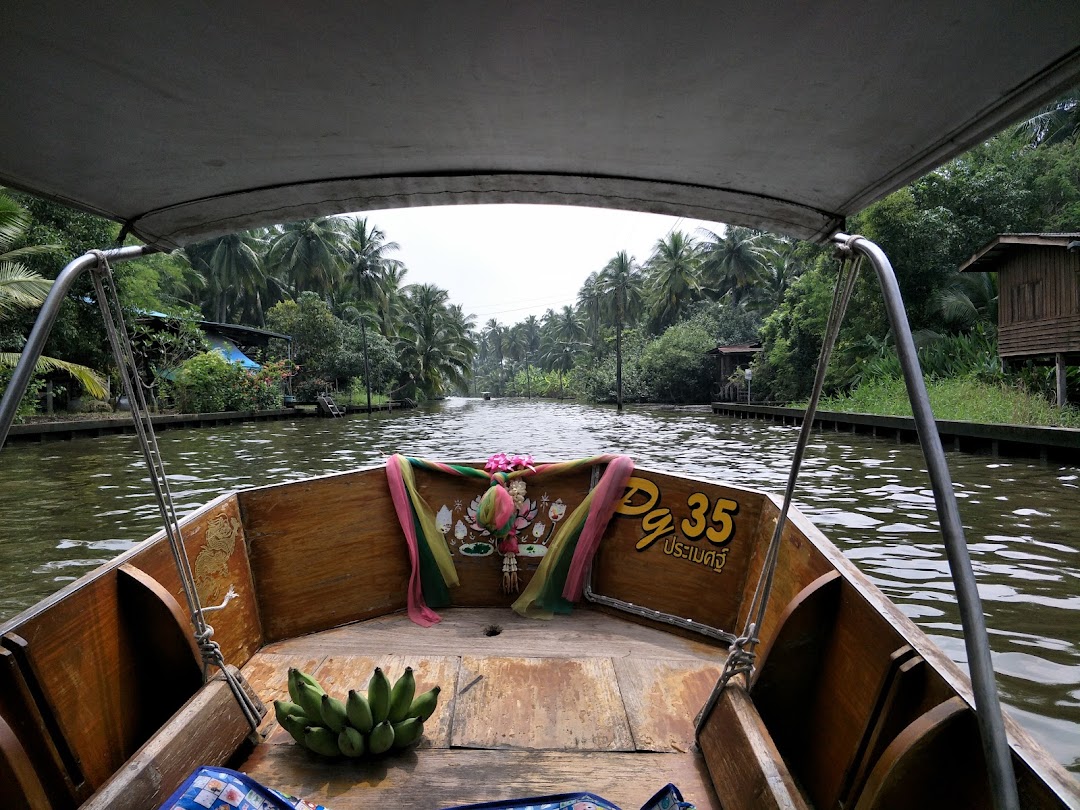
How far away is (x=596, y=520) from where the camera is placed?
3.40m

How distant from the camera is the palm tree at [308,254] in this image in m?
38.8

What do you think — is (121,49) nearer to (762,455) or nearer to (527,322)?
(762,455)

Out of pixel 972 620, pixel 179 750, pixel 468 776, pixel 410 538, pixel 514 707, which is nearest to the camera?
pixel 972 620

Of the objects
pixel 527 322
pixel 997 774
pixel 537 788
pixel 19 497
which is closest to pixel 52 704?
pixel 537 788

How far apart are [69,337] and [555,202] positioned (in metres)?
19.7

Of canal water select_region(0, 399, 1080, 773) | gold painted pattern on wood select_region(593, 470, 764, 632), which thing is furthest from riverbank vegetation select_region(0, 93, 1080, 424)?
gold painted pattern on wood select_region(593, 470, 764, 632)

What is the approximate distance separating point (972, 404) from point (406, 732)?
15295 mm

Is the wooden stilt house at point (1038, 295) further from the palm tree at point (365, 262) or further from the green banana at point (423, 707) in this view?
the palm tree at point (365, 262)

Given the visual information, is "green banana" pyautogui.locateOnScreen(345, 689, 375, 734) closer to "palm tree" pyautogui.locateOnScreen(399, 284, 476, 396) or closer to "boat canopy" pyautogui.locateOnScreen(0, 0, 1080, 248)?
"boat canopy" pyautogui.locateOnScreen(0, 0, 1080, 248)

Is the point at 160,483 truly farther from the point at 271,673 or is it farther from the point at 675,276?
the point at 675,276

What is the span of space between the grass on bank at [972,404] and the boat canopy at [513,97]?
970 cm

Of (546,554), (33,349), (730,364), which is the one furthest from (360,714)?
(730,364)

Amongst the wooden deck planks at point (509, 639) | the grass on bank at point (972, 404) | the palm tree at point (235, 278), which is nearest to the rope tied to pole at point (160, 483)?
the wooden deck planks at point (509, 639)

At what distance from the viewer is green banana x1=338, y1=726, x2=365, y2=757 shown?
200 centimetres
